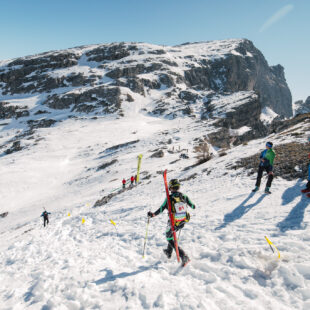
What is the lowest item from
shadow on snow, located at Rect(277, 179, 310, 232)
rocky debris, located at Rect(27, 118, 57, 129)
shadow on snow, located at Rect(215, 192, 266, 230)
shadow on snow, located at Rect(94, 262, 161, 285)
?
shadow on snow, located at Rect(94, 262, 161, 285)

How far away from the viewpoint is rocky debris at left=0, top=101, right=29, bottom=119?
327ft

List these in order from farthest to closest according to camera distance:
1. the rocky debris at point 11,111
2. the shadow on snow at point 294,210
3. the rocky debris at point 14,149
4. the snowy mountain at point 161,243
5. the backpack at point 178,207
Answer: the rocky debris at point 11,111, the rocky debris at point 14,149, the shadow on snow at point 294,210, the backpack at point 178,207, the snowy mountain at point 161,243

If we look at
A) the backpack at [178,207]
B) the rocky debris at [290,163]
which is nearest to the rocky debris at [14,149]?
the rocky debris at [290,163]

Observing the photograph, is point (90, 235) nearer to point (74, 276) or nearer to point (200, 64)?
point (74, 276)

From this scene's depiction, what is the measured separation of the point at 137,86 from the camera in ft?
397

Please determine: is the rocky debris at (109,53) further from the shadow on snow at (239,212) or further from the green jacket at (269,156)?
the shadow on snow at (239,212)

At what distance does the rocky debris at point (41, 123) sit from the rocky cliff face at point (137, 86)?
1.33ft

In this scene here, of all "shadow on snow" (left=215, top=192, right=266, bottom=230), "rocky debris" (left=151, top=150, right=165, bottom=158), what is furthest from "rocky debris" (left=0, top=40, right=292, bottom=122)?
"shadow on snow" (left=215, top=192, right=266, bottom=230)

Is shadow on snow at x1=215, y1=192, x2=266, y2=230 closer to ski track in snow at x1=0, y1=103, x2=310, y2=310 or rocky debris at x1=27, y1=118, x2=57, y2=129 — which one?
ski track in snow at x1=0, y1=103, x2=310, y2=310

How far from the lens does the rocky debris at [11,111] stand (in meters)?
99.8

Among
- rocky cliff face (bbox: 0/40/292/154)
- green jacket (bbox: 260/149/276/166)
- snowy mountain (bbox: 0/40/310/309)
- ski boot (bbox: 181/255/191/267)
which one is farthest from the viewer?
rocky cliff face (bbox: 0/40/292/154)

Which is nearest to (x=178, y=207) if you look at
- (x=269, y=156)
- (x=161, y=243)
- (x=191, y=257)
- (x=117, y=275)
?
(x=191, y=257)

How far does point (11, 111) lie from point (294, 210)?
126 metres

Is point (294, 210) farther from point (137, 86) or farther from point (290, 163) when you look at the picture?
point (137, 86)
